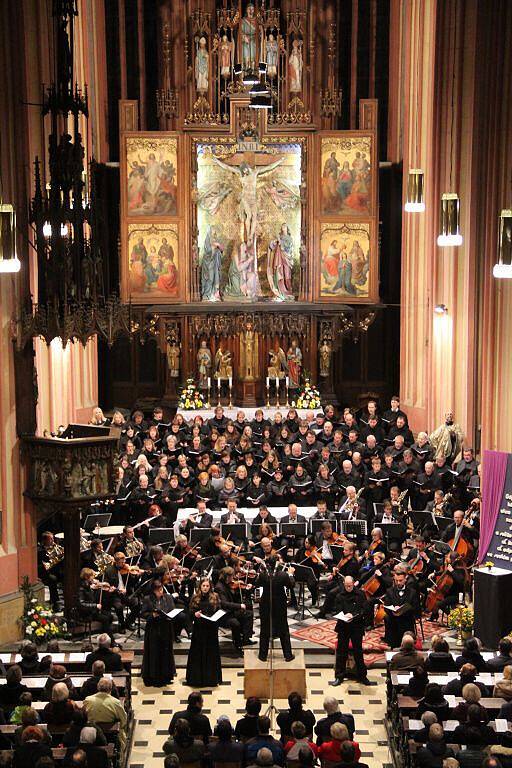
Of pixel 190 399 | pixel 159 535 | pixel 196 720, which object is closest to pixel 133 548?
pixel 159 535

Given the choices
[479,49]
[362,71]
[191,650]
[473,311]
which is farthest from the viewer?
[362,71]

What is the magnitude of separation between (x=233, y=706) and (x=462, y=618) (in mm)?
4112

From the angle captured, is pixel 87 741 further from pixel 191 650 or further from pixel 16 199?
pixel 16 199

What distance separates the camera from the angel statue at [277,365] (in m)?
29.4

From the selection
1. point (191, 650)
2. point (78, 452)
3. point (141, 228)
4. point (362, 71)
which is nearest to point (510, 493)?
point (191, 650)

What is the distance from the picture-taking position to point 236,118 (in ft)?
96.6

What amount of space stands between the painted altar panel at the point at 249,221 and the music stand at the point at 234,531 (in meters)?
11.5

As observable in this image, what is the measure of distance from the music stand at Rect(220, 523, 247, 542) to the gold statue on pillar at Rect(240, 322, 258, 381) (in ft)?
33.5

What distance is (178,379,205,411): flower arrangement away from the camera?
92.5ft

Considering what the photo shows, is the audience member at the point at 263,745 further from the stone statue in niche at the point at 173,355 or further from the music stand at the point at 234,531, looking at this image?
the stone statue in niche at the point at 173,355

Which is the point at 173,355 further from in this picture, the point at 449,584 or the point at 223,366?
the point at 449,584

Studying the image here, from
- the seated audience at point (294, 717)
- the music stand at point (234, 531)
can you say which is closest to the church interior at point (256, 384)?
the seated audience at point (294, 717)

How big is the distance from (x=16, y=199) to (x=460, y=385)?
11144mm

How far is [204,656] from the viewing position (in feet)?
52.9
